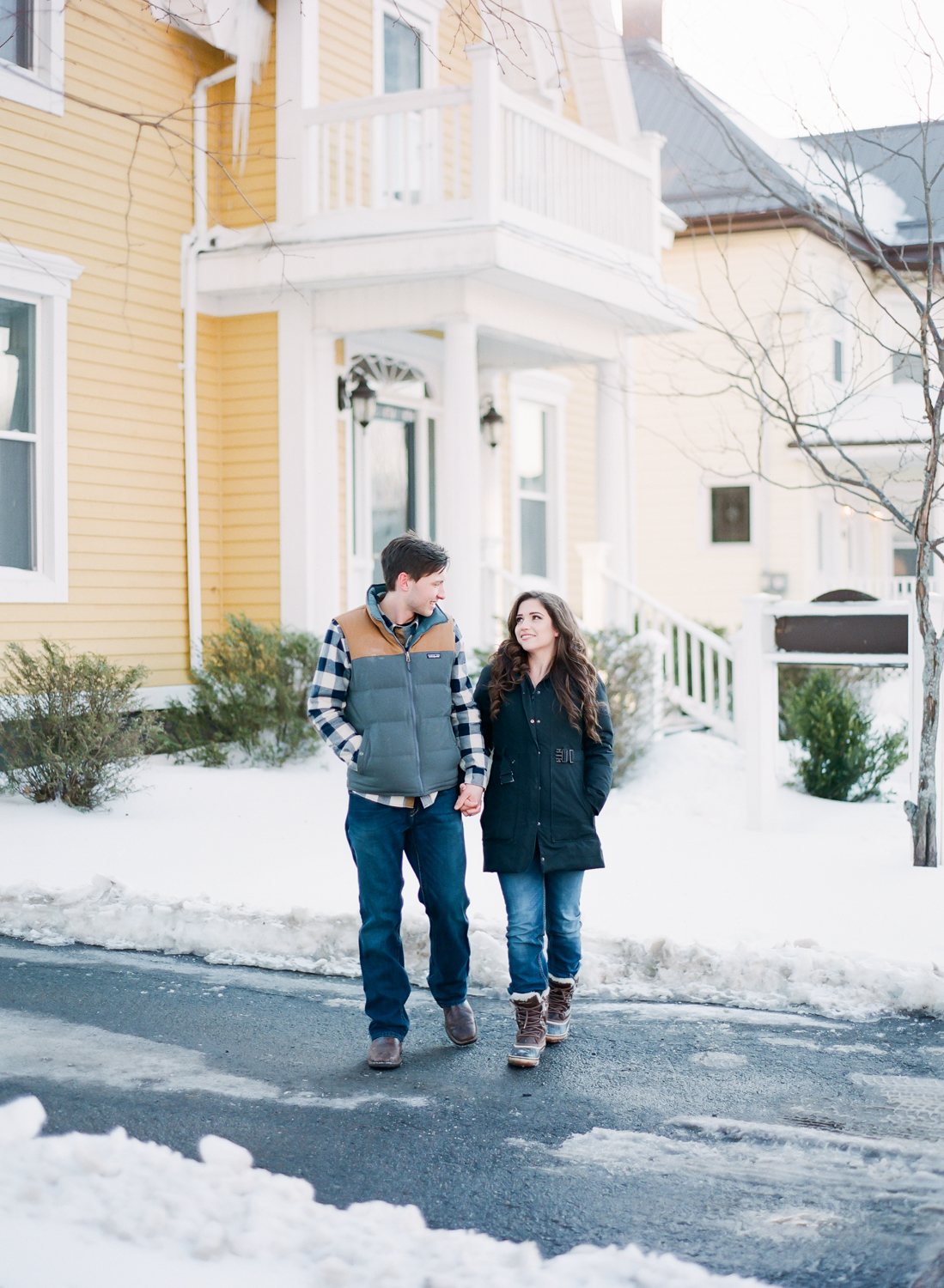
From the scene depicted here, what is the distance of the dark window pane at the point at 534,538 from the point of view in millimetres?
15359

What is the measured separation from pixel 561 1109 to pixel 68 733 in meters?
5.36

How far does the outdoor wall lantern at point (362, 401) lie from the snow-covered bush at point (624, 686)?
9.82 ft

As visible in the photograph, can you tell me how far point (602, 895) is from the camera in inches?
259

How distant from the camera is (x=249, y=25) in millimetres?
11344

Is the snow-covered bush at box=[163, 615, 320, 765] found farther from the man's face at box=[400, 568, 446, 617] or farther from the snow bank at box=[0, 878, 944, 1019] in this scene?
the man's face at box=[400, 568, 446, 617]

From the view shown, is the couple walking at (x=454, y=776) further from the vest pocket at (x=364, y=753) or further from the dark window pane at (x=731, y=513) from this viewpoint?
the dark window pane at (x=731, y=513)

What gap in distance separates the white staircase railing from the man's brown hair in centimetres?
716

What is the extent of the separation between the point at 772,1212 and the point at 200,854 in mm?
4808

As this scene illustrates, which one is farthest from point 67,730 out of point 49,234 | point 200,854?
point 49,234

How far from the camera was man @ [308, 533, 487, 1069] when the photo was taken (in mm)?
4512

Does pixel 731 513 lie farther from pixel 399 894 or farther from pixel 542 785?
pixel 399 894

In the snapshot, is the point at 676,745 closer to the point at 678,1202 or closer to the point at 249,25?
the point at 249,25

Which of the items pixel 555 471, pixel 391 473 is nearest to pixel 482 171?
pixel 391 473

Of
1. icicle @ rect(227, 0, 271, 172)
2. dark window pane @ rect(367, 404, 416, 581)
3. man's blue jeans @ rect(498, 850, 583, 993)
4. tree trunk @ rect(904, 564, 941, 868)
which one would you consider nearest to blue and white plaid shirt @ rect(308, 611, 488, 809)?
man's blue jeans @ rect(498, 850, 583, 993)
